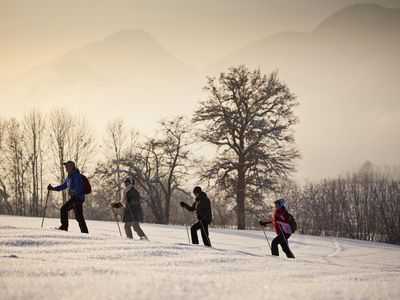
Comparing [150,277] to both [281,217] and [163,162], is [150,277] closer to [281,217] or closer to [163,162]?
[281,217]

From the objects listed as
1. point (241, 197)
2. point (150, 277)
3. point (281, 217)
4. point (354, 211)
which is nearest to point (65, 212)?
point (281, 217)

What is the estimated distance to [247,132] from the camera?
28031 millimetres

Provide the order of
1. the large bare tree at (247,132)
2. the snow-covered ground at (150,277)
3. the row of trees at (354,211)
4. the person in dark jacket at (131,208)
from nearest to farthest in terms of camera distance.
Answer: the snow-covered ground at (150,277) → the person in dark jacket at (131,208) → the large bare tree at (247,132) → the row of trees at (354,211)

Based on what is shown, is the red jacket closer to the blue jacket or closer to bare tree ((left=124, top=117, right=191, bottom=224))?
the blue jacket

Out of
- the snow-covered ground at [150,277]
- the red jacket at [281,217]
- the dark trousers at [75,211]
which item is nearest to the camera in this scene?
the snow-covered ground at [150,277]

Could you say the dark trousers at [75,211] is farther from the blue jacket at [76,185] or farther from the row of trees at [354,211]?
the row of trees at [354,211]

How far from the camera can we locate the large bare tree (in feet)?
89.5

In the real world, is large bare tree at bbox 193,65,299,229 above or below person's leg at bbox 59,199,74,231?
above

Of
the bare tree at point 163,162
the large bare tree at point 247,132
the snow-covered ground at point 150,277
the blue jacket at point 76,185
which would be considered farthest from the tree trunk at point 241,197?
the snow-covered ground at point 150,277

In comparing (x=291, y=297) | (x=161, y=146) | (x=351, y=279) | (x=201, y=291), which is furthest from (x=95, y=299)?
(x=161, y=146)

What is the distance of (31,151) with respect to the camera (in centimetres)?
4200

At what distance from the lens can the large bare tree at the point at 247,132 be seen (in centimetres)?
2728

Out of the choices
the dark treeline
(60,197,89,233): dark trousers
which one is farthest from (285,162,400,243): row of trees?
(60,197,89,233): dark trousers

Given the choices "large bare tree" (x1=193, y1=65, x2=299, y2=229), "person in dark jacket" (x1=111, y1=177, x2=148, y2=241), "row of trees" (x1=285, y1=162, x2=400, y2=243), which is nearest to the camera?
"person in dark jacket" (x1=111, y1=177, x2=148, y2=241)
